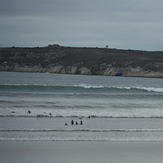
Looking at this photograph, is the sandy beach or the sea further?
the sea

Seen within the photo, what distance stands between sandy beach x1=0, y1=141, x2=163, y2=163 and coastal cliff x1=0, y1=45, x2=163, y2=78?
100 meters

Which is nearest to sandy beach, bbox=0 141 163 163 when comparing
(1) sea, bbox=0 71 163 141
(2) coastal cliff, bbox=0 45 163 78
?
(1) sea, bbox=0 71 163 141

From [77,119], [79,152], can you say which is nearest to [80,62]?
[77,119]

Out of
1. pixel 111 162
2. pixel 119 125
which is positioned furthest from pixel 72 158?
pixel 119 125

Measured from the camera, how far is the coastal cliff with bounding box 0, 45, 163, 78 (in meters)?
120

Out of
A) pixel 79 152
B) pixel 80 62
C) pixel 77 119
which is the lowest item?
pixel 77 119

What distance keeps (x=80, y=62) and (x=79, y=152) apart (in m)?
116

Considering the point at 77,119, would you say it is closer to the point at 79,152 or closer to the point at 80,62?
the point at 79,152

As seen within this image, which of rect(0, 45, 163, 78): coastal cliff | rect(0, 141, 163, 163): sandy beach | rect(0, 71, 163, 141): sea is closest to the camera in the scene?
rect(0, 141, 163, 163): sandy beach

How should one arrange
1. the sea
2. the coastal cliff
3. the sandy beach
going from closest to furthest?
the sandy beach < the sea < the coastal cliff

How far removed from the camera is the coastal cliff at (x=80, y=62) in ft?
394

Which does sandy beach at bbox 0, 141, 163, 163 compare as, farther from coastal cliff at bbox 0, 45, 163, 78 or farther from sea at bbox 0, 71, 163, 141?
coastal cliff at bbox 0, 45, 163, 78

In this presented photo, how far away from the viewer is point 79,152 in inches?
621

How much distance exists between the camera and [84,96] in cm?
4022
